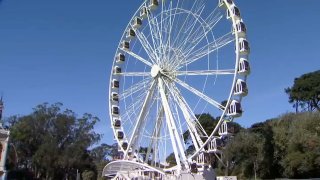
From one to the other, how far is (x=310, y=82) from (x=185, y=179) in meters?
58.8

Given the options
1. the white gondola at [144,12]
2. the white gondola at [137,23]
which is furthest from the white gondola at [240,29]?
the white gondola at [137,23]

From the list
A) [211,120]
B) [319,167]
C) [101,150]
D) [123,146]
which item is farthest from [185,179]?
[101,150]

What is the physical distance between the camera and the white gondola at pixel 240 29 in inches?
1350

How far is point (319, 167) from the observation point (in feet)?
174

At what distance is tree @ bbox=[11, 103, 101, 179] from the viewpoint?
79562 millimetres

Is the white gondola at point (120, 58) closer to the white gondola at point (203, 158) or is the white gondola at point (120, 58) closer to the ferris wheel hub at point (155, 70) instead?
the ferris wheel hub at point (155, 70)

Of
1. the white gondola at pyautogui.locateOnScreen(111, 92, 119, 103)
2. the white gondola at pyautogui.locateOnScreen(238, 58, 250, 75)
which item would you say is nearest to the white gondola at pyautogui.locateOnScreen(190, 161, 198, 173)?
the white gondola at pyautogui.locateOnScreen(238, 58, 250, 75)

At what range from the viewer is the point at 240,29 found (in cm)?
3441

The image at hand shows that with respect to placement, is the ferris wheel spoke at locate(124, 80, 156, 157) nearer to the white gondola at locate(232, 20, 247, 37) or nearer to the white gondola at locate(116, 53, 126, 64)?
the white gondola at locate(116, 53, 126, 64)

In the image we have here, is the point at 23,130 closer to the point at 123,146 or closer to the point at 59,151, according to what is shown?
the point at 59,151

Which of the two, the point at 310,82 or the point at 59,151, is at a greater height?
the point at 310,82

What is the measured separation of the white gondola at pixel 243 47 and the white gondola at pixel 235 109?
4.27 meters

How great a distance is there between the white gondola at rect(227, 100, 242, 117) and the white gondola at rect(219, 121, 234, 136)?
832 millimetres

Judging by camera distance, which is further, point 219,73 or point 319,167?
point 319,167
